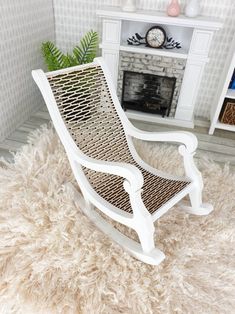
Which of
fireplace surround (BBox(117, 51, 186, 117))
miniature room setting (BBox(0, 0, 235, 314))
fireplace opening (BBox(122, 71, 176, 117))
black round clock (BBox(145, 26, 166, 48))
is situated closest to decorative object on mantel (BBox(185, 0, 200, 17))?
miniature room setting (BBox(0, 0, 235, 314))

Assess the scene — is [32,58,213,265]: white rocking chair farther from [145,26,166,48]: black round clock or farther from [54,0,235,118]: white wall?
[54,0,235,118]: white wall

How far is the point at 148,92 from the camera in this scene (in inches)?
109

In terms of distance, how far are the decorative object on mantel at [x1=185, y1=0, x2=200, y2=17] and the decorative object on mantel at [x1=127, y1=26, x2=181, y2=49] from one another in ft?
0.82

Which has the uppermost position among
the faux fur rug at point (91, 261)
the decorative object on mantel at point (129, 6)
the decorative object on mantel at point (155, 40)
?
the decorative object on mantel at point (129, 6)

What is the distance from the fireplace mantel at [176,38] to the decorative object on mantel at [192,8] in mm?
55

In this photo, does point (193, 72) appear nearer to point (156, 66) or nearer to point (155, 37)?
point (156, 66)

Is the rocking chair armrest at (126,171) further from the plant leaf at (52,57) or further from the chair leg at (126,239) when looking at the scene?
the plant leaf at (52,57)

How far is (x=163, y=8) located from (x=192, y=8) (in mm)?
320

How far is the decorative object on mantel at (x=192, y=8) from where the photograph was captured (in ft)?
7.35

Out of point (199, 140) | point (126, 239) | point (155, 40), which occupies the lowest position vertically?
point (199, 140)

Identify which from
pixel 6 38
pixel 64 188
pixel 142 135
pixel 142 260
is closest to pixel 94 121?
pixel 142 135

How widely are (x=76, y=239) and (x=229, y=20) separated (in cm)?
224

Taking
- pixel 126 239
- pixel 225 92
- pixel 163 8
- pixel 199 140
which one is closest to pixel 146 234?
pixel 126 239

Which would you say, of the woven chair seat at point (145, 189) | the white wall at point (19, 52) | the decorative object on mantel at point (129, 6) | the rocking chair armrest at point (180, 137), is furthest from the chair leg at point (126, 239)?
the decorative object on mantel at point (129, 6)
